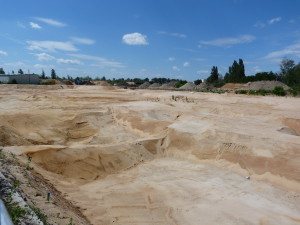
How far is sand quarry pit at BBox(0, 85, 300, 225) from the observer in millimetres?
6930

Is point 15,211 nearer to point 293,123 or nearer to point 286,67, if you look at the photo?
point 293,123

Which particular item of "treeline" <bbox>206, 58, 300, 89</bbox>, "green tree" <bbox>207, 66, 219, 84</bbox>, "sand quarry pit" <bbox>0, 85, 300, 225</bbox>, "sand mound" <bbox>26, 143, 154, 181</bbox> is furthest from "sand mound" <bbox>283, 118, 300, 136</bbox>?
"green tree" <bbox>207, 66, 219, 84</bbox>

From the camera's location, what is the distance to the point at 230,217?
6.59m

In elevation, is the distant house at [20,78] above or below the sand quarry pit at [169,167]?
above

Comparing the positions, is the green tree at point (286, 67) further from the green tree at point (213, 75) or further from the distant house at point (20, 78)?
the distant house at point (20, 78)

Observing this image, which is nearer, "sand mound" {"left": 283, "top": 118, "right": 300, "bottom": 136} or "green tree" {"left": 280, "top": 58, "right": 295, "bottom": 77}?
"sand mound" {"left": 283, "top": 118, "right": 300, "bottom": 136}

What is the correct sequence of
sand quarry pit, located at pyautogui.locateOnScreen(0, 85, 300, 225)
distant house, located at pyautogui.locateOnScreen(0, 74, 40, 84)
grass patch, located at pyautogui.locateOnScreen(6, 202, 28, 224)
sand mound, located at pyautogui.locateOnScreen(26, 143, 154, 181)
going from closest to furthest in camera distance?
grass patch, located at pyautogui.locateOnScreen(6, 202, 28, 224)
sand quarry pit, located at pyautogui.locateOnScreen(0, 85, 300, 225)
sand mound, located at pyautogui.locateOnScreen(26, 143, 154, 181)
distant house, located at pyautogui.locateOnScreen(0, 74, 40, 84)

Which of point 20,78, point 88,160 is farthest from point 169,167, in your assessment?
point 20,78

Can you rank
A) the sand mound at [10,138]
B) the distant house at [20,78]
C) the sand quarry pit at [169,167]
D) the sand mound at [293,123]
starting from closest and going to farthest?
the sand quarry pit at [169,167]
the sand mound at [10,138]
the sand mound at [293,123]
the distant house at [20,78]

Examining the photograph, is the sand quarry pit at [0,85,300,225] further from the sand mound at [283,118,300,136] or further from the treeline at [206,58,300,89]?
the treeline at [206,58,300,89]

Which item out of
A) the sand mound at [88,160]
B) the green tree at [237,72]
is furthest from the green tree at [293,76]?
the sand mound at [88,160]

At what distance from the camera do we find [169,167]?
→ 10375 mm

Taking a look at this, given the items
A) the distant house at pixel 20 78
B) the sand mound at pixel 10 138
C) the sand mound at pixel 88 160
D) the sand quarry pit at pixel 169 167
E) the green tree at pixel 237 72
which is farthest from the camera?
the green tree at pixel 237 72

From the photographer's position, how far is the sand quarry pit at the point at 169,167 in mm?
6930
